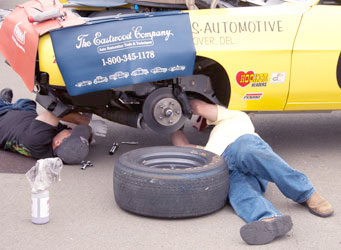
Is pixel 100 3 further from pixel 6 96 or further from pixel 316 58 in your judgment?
pixel 316 58

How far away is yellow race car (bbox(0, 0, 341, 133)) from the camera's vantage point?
5.01 meters

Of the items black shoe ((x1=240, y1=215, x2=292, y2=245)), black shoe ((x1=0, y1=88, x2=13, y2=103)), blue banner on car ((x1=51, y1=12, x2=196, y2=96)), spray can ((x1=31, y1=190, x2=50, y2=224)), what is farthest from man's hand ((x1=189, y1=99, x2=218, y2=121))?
black shoe ((x1=0, y1=88, x2=13, y2=103))

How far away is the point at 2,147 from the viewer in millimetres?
5930

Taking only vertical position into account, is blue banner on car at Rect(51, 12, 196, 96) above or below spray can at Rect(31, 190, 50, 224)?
above

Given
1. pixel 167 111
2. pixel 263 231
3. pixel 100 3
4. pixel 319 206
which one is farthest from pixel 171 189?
pixel 100 3

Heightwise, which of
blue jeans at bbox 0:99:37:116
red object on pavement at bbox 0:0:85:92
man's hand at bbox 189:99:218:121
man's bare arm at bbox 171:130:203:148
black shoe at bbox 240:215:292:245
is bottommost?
blue jeans at bbox 0:99:37:116

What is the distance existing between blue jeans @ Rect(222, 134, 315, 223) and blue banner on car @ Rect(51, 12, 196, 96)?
36.0 inches

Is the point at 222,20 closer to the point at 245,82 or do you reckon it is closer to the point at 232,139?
the point at 245,82

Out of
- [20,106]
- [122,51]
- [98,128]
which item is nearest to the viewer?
[122,51]

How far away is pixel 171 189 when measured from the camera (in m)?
4.22

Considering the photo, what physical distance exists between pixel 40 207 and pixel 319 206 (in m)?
1.86

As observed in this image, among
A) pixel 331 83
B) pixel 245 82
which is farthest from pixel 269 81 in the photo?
pixel 331 83

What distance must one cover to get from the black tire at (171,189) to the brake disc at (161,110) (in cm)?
80

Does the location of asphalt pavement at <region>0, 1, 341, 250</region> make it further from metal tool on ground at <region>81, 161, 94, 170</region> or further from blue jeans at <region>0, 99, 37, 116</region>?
blue jeans at <region>0, 99, 37, 116</region>
